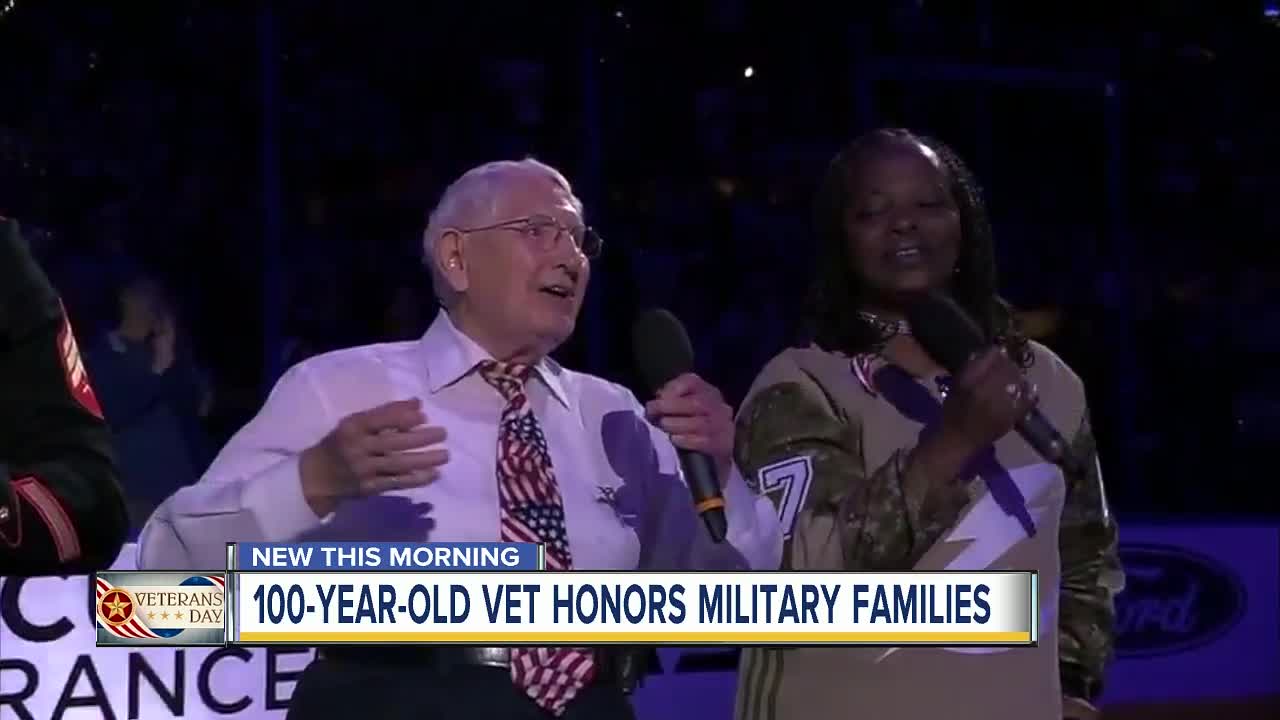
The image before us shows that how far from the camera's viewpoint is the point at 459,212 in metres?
2.47

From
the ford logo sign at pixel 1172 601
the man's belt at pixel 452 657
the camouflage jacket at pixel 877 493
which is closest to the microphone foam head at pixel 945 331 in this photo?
the camouflage jacket at pixel 877 493

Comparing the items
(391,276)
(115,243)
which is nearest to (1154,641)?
(391,276)

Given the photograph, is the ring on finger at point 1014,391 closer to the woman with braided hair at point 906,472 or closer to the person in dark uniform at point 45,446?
the woman with braided hair at point 906,472

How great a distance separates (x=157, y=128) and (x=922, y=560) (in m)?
5.07

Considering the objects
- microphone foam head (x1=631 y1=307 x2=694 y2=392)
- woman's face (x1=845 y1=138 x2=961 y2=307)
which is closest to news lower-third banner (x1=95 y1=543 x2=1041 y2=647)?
microphone foam head (x1=631 y1=307 x2=694 y2=392)

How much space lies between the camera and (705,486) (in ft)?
7.30

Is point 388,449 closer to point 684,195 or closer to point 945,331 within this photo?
point 945,331

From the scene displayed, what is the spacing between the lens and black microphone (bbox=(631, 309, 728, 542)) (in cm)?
222

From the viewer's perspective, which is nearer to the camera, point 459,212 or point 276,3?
point 459,212

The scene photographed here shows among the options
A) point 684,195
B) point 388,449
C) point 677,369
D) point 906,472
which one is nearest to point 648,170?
point 684,195

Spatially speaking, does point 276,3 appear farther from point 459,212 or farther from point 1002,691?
point 1002,691

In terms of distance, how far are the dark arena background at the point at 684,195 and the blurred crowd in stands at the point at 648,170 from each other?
0.01 metres

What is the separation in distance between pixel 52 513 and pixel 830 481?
1041mm

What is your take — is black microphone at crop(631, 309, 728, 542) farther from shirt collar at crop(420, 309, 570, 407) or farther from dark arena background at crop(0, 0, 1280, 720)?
dark arena background at crop(0, 0, 1280, 720)
